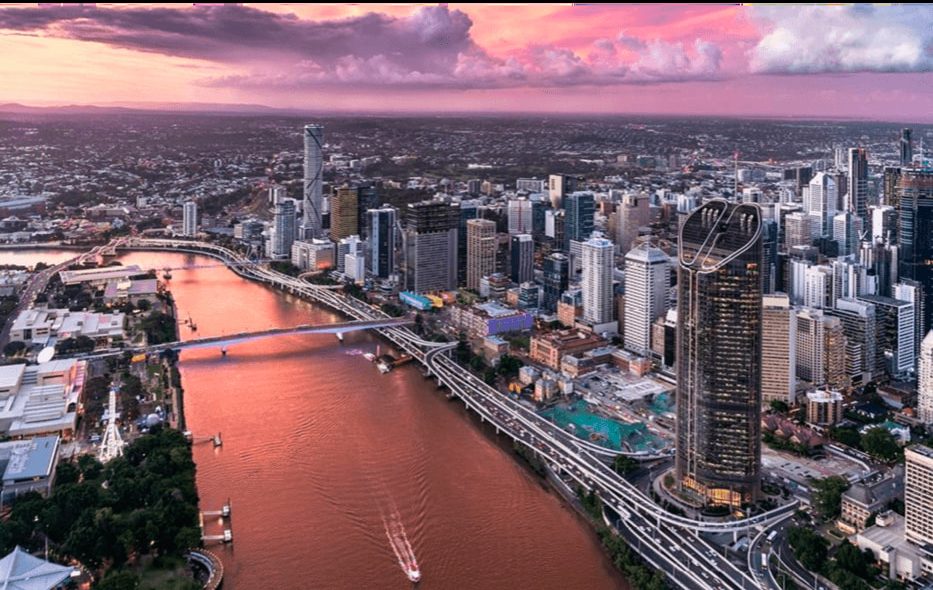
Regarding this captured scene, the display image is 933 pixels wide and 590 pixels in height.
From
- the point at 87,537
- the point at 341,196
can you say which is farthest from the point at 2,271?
the point at 87,537

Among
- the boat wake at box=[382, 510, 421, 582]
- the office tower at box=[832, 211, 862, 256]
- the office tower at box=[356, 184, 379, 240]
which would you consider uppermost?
the office tower at box=[356, 184, 379, 240]

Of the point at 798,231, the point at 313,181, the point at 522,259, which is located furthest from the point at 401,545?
the point at 313,181

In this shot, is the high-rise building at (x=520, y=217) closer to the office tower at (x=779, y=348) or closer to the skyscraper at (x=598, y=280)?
the skyscraper at (x=598, y=280)

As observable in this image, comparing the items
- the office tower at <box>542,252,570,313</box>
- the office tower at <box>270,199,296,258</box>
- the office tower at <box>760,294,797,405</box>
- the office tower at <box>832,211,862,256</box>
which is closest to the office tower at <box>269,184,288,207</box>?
the office tower at <box>270,199,296,258</box>

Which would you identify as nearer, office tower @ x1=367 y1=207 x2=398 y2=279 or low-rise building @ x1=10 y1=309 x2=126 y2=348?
low-rise building @ x1=10 y1=309 x2=126 y2=348

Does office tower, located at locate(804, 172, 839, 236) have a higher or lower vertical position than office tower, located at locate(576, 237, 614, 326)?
higher

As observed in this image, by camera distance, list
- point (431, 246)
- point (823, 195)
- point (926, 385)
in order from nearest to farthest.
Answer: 1. point (926, 385)
2. point (431, 246)
3. point (823, 195)

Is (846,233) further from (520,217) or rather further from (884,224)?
(520,217)

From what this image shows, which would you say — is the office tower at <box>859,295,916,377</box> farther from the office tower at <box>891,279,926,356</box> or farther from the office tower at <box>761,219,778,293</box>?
the office tower at <box>761,219,778,293</box>
